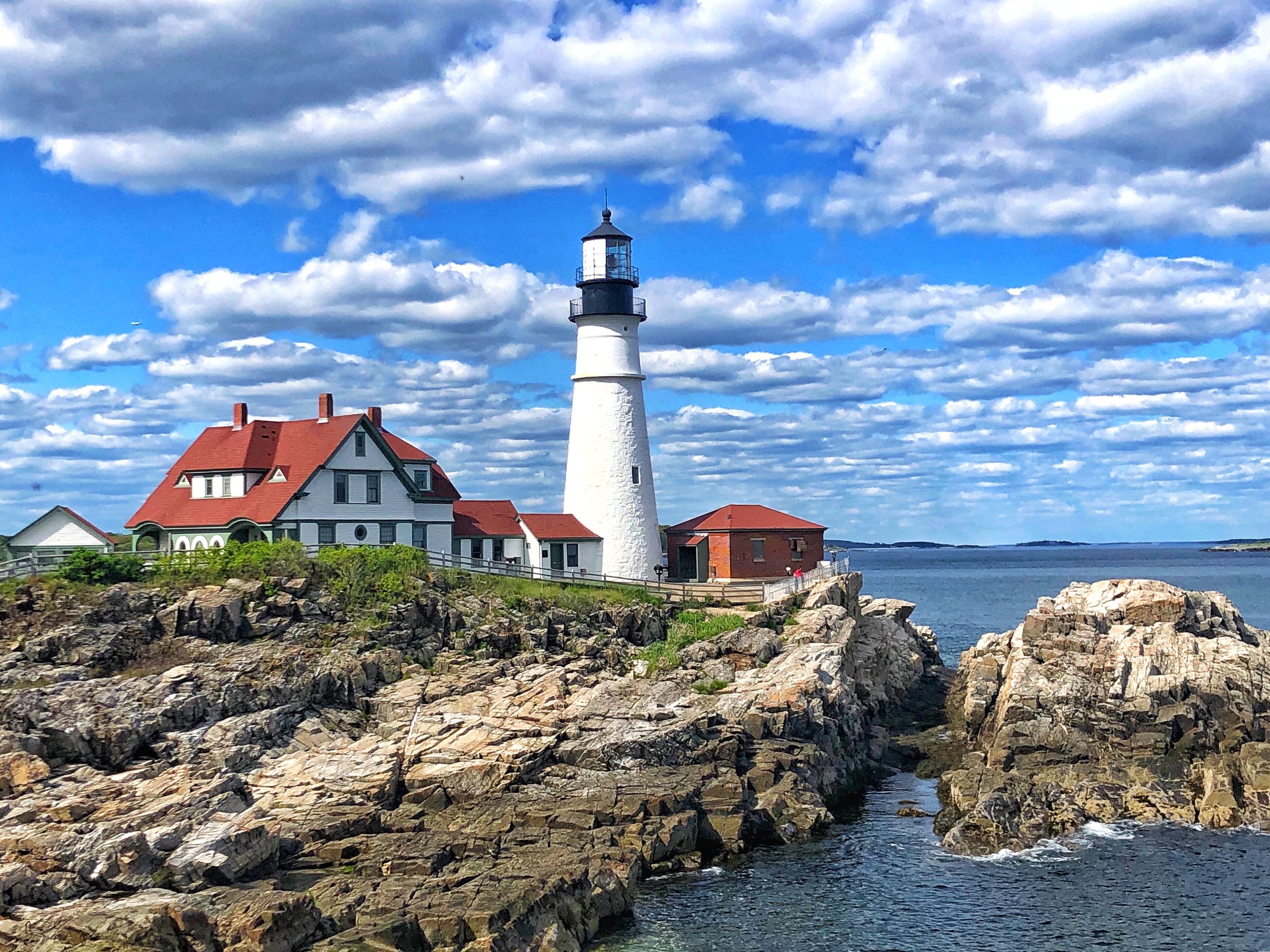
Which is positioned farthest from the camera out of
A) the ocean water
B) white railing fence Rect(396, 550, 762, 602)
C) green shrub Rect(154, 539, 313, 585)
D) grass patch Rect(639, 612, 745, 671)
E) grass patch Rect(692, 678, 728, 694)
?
white railing fence Rect(396, 550, 762, 602)

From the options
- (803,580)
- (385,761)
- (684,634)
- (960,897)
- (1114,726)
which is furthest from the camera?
(803,580)

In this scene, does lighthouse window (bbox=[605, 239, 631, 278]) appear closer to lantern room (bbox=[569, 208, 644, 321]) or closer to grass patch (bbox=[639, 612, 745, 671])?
lantern room (bbox=[569, 208, 644, 321])

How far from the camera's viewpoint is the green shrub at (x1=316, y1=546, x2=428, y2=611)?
115 ft

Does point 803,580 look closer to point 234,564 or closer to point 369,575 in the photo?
point 369,575

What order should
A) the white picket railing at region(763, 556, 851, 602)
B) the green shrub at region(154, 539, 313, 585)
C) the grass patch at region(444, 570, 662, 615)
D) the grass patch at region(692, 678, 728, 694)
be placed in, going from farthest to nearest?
the white picket railing at region(763, 556, 851, 602) < the grass patch at region(444, 570, 662, 615) < the green shrub at region(154, 539, 313, 585) < the grass patch at region(692, 678, 728, 694)

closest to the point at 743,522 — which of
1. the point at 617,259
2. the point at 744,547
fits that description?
the point at 744,547

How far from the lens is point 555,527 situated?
44.5m

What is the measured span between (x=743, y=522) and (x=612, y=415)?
22.3 feet

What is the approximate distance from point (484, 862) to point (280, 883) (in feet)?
12.4

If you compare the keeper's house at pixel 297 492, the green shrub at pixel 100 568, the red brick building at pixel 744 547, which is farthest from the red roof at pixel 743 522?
the green shrub at pixel 100 568

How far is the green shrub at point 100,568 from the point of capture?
110 ft

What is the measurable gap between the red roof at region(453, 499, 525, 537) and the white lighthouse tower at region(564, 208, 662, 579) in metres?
2.51

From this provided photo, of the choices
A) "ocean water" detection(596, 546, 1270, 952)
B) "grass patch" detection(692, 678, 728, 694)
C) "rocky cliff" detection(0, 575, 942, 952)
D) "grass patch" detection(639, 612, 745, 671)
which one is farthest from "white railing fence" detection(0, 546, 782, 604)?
"ocean water" detection(596, 546, 1270, 952)

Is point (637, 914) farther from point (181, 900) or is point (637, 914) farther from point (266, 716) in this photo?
point (266, 716)
